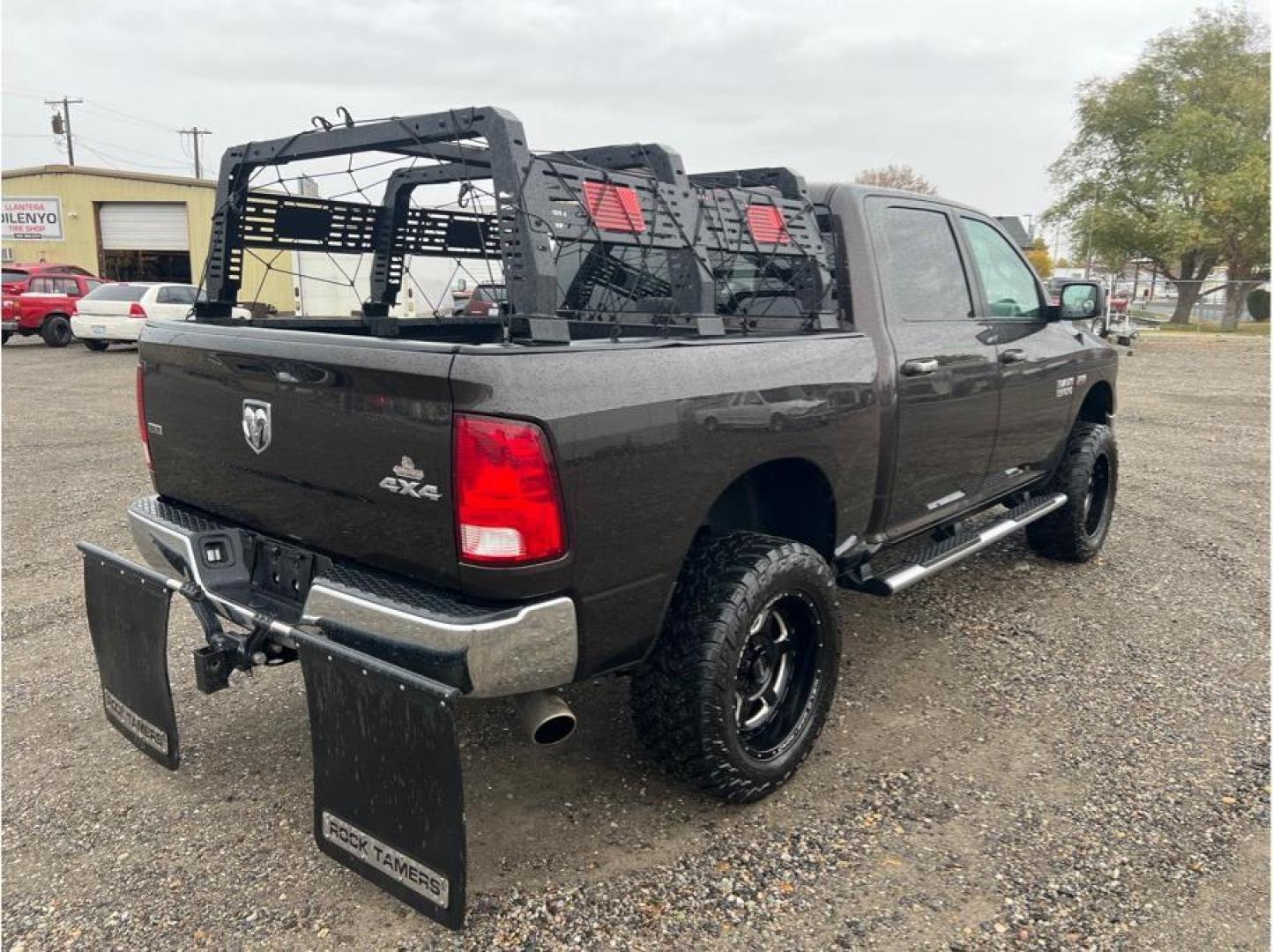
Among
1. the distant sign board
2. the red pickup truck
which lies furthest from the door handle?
the distant sign board

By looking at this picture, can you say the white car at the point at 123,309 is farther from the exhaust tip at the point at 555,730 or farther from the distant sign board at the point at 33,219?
the exhaust tip at the point at 555,730

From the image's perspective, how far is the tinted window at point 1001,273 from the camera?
4402 mm

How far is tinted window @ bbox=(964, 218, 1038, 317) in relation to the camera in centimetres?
440

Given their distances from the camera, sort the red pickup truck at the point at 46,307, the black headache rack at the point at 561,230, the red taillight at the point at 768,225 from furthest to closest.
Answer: the red pickup truck at the point at 46,307 < the red taillight at the point at 768,225 < the black headache rack at the point at 561,230

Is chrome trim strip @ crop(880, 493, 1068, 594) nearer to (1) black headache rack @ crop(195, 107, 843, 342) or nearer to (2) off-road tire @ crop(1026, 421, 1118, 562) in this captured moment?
(2) off-road tire @ crop(1026, 421, 1118, 562)

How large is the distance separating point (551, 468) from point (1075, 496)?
393 centimetres

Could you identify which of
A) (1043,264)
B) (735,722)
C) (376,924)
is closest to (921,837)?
(735,722)

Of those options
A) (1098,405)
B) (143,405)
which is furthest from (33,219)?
(1098,405)

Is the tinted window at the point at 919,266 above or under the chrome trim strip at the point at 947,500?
above

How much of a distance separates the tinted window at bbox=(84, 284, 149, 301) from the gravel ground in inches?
662

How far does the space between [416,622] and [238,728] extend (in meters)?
1.61

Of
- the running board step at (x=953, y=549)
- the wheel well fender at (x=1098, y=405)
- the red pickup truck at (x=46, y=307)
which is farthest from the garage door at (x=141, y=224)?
the running board step at (x=953, y=549)

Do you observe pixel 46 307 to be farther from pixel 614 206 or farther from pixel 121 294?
pixel 614 206

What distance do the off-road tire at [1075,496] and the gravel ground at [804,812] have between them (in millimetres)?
535
